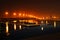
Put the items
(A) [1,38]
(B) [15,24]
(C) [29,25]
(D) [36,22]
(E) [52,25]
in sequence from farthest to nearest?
(E) [52,25], (D) [36,22], (C) [29,25], (B) [15,24], (A) [1,38]

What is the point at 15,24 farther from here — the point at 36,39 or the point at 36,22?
the point at 36,39

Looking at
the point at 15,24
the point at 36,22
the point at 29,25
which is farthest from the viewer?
the point at 36,22

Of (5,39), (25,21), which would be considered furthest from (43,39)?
(25,21)

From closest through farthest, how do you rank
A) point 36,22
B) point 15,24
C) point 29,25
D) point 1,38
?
point 1,38, point 15,24, point 29,25, point 36,22

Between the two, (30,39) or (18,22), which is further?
(18,22)

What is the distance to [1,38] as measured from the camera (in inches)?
1394

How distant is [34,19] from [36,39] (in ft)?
100

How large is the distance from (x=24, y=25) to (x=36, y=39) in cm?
2648

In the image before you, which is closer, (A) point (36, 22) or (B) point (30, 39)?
(B) point (30, 39)

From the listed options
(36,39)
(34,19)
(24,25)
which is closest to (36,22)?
(34,19)

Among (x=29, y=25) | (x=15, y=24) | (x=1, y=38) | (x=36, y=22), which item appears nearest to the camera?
(x=1, y=38)

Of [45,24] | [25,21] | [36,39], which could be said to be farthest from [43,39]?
[45,24]

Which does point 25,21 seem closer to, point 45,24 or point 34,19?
point 34,19

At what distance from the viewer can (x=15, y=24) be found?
199 ft
